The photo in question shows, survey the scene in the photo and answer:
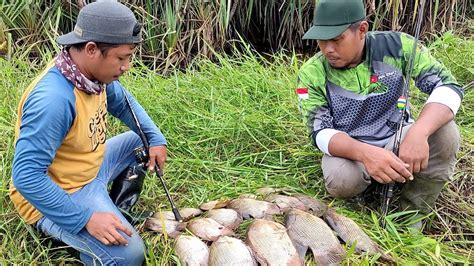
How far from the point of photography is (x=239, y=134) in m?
3.36

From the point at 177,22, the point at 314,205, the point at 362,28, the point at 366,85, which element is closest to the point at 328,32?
the point at 362,28

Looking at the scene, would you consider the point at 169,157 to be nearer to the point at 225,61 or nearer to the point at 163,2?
the point at 225,61

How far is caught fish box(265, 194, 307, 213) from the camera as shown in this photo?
2.58 m

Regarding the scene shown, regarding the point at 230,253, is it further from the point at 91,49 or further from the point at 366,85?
the point at 366,85

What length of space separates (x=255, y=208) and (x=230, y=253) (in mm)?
356

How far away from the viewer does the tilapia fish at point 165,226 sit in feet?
8.05

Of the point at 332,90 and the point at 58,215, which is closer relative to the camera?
the point at 58,215

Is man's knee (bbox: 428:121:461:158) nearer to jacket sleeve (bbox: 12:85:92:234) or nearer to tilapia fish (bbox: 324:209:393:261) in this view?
tilapia fish (bbox: 324:209:393:261)

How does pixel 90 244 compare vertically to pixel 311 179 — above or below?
above

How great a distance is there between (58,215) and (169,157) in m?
1.08

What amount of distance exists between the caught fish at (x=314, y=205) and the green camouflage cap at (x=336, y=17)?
2.31ft

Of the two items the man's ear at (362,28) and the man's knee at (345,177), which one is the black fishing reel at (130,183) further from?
the man's ear at (362,28)

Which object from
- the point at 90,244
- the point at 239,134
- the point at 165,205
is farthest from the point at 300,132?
the point at 90,244

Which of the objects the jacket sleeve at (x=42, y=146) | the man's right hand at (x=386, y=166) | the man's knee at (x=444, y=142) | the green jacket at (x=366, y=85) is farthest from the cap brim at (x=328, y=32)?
the jacket sleeve at (x=42, y=146)
